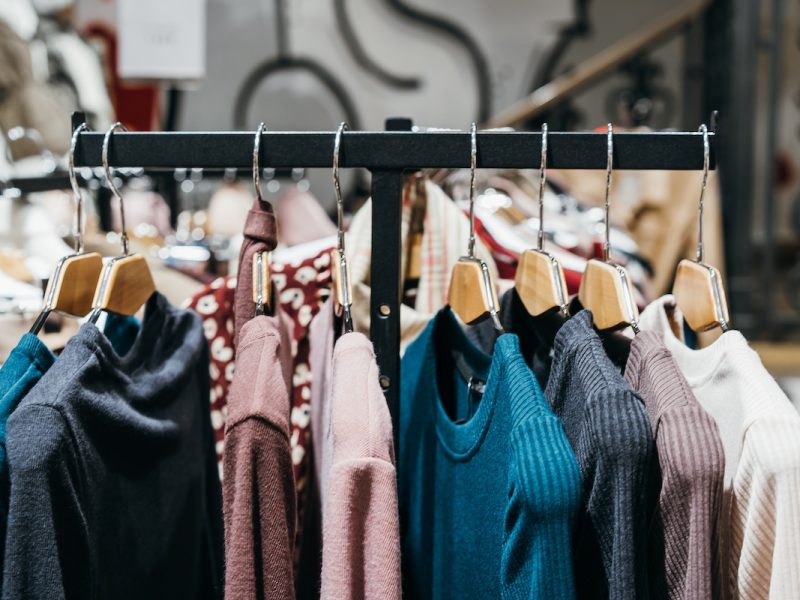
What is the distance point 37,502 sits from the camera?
0.46 metres

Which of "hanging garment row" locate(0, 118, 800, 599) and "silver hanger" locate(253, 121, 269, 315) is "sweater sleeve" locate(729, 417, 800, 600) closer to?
"hanging garment row" locate(0, 118, 800, 599)

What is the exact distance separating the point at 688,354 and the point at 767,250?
157 cm

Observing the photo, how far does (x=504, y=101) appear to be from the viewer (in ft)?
9.91

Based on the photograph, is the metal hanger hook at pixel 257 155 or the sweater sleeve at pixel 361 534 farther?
the metal hanger hook at pixel 257 155

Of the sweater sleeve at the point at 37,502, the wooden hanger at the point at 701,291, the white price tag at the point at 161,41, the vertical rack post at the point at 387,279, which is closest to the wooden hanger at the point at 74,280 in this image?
the sweater sleeve at the point at 37,502

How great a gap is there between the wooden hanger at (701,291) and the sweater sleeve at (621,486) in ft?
0.52

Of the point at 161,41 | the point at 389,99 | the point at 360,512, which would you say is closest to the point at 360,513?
the point at 360,512

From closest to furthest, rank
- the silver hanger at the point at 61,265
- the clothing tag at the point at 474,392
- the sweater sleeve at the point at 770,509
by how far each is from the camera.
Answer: the sweater sleeve at the point at 770,509 → the silver hanger at the point at 61,265 → the clothing tag at the point at 474,392

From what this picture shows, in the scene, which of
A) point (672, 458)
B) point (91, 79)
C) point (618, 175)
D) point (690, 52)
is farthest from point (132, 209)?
point (690, 52)

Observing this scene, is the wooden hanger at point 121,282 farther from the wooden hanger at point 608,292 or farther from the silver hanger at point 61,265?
the wooden hanger at point 608,292

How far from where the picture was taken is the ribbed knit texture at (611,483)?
0.45 metres

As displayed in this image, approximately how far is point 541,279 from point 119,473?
1.17ft

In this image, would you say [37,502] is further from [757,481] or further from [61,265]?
[757,481]

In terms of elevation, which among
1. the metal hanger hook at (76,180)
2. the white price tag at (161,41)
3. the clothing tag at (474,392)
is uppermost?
the white price tag at (161,41)
